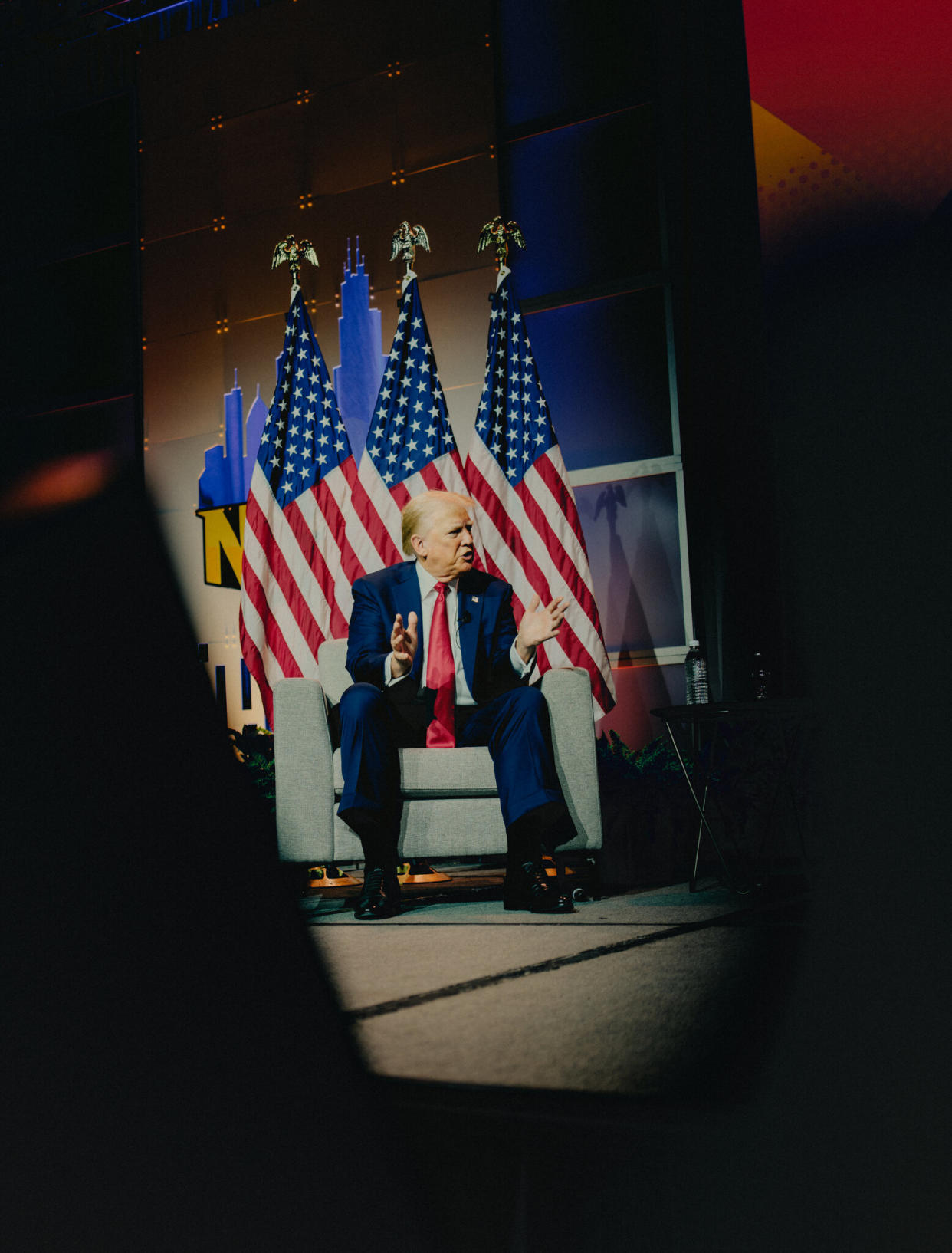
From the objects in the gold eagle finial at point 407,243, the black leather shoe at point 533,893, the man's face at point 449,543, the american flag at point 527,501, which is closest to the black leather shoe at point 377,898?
the black leather shoe at point 533,893

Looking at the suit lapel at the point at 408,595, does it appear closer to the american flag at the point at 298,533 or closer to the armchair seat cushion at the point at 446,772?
the armchair seat cushion at the point at 446,772

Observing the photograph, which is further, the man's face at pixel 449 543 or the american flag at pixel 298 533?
the american flag at pixel 298 533

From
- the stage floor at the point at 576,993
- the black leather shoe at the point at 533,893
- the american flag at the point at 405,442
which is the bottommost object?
the black leather shoe at the point at 533,893

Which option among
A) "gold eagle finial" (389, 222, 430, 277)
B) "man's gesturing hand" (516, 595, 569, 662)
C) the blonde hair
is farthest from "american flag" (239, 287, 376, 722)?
"man's gesturing hand" (516, 595, 569, 662)

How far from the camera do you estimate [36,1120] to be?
87 cm

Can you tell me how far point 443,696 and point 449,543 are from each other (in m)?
0.42

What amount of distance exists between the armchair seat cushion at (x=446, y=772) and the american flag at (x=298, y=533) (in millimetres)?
1319

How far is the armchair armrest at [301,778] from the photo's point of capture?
2199mm

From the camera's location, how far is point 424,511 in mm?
2473

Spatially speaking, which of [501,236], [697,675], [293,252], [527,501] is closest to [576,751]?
[697,675]

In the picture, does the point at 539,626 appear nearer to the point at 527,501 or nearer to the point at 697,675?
the point at 697,675

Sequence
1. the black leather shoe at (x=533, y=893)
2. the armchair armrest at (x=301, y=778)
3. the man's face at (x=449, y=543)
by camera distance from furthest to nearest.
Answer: the man's face at (x=449, y=543), the armchair armrest at (x=301, y=778), the black leather shoe at (x=533, y=893)

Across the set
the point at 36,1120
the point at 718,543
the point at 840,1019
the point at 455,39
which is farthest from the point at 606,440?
the point at 36,1120

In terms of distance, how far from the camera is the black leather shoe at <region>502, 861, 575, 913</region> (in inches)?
77.7
